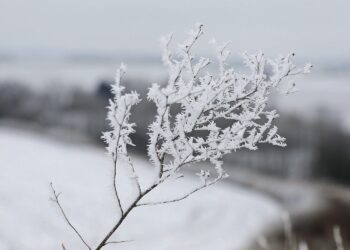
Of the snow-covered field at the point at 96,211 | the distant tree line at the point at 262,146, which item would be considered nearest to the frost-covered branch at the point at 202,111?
the snow-covered field at the point at 96,211

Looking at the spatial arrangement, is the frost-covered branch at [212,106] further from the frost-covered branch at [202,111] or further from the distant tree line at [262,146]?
the distant tree line at [262,146]

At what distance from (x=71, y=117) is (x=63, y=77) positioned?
14.1 m

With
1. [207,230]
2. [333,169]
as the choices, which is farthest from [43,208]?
[333,169]

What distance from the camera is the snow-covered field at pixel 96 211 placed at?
15961 mm

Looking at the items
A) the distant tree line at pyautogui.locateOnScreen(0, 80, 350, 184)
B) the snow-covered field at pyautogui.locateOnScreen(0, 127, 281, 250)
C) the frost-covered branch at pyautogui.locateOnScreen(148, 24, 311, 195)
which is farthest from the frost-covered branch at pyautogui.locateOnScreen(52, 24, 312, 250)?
the distant tree line at pyautogui.locateOnScreen(0, 80, 350, 184)

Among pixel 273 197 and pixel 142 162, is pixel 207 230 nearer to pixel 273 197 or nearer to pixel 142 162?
pixel 273 197

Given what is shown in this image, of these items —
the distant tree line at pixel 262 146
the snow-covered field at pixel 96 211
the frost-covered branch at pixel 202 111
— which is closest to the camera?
the frost-covered branch at pixel 202 111

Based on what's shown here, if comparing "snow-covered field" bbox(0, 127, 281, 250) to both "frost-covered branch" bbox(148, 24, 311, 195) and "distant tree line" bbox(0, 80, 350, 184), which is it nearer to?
"frost-covered branch" bbox(148, 24, 311, 195)

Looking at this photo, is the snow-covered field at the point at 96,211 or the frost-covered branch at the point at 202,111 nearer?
the frost-covered branch at the point at 202,111

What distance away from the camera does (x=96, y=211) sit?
20.1m

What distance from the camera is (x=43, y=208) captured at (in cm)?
1802

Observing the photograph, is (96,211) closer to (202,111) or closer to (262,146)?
(202,111)

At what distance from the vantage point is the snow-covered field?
15961 millimetres

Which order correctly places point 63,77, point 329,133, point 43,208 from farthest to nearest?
1. point 63,77
2. point 329,133
3. point 43,208
